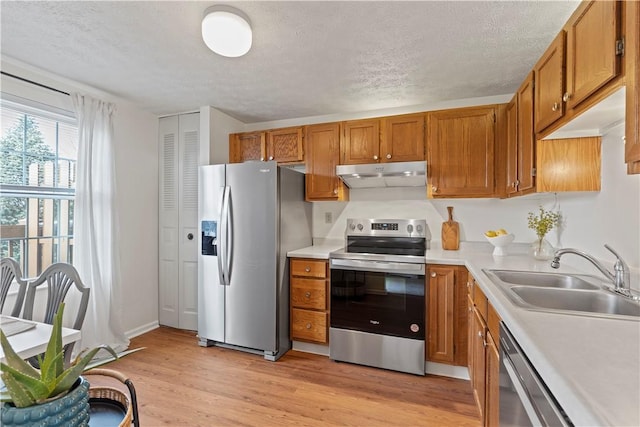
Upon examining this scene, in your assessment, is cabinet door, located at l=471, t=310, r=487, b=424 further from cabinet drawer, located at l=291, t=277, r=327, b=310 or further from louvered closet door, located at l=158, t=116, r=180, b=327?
louvered closet door, located at l=158, t=116, r=180, b=327

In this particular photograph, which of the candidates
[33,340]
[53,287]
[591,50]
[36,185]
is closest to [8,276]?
[53,287]

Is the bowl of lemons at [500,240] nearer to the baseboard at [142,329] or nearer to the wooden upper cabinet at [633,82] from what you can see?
the wooden upper cabinet at [633,82]

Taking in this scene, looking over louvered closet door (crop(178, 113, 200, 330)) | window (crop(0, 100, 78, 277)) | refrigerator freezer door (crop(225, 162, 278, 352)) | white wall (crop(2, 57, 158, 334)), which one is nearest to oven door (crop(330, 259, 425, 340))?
refrigerator freezer door (crop(225, 162, 278, 352))

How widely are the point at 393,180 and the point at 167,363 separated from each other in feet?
8.48

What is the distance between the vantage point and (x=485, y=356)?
5.08ft

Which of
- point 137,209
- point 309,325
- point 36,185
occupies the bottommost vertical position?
point 309,325

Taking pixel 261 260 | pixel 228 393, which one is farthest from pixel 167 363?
pixel 261 260

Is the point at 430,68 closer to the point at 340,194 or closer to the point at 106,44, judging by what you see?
the point at 340,194

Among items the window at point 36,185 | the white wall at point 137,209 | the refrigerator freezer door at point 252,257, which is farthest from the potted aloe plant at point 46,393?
the white wall at point 137,209

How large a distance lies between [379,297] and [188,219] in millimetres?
2226

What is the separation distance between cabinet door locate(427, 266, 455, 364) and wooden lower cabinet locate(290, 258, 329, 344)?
0.88 metres

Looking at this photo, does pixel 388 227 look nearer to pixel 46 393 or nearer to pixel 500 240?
pixel 500 240

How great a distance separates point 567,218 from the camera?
2.11 m

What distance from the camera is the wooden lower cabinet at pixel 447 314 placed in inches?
89.7
